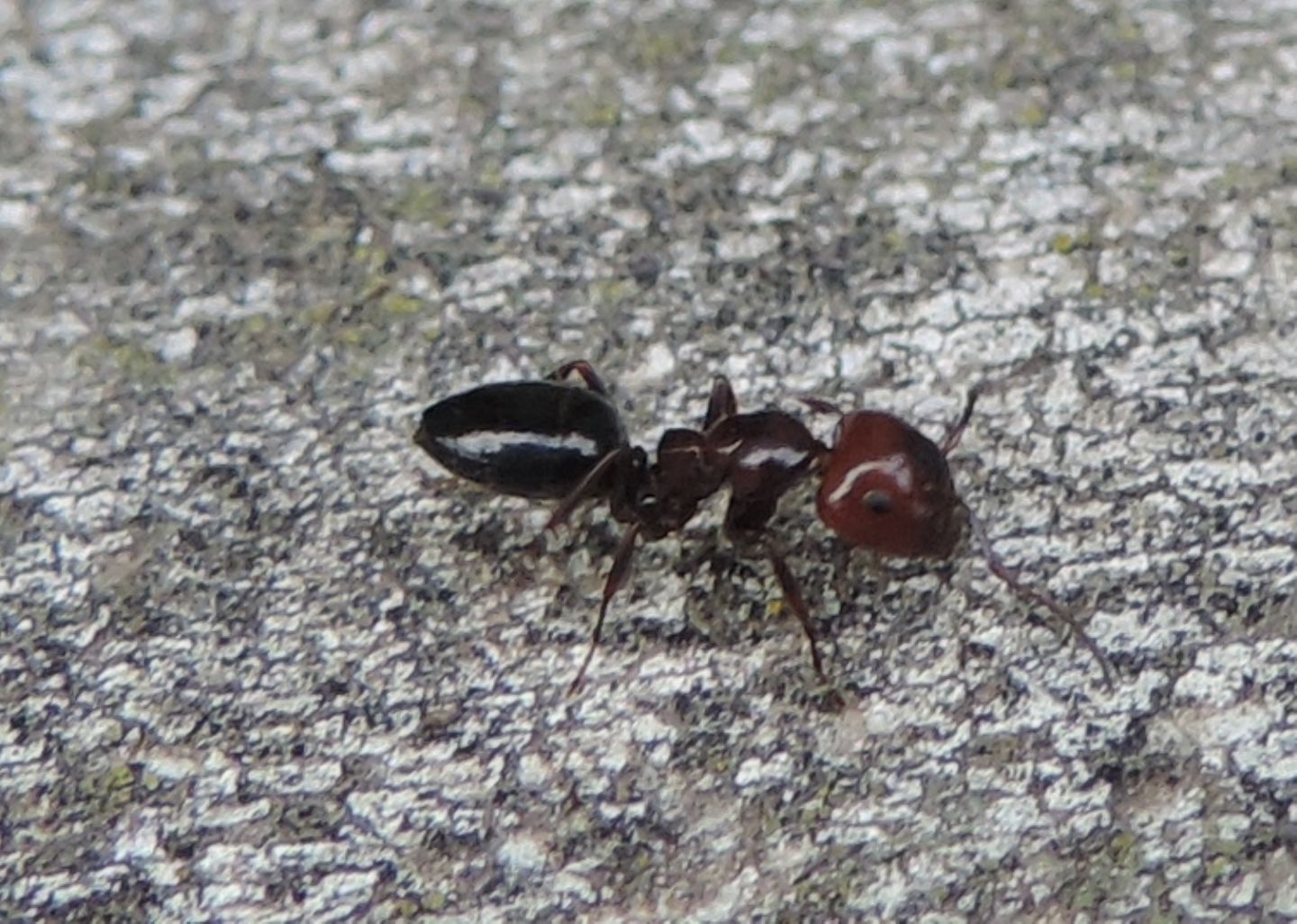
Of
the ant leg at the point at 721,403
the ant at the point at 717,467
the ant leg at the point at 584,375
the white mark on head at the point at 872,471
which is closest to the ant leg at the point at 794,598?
the ant at the point at 717,467

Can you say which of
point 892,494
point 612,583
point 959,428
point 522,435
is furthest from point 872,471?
point 522,435

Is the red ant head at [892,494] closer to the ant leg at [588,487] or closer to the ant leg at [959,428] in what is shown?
the ant leg at [959,428]

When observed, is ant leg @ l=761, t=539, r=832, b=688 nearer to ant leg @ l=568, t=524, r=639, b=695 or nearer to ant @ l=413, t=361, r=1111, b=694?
ant @ l=413, t=361, r=1111, b=694

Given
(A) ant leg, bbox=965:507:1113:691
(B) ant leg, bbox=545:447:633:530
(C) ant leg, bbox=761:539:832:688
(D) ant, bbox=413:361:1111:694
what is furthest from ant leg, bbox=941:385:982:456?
(B) ant leg, bbox=545:447:633:530

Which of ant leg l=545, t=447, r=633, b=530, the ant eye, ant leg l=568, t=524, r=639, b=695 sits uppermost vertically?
the ant eye

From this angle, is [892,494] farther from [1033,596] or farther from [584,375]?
[584,375]

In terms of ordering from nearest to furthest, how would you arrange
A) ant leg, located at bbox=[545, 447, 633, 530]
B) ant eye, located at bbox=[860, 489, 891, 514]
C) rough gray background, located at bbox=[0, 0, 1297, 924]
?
rough gray background, located at bbox=[0, 0, 1297, 924] → ant eye, located at bbox=[860, 489, 891, 514] → ant leg, located at bbox=[545, 447, 633, 530]

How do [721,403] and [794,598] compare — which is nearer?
[794,598]

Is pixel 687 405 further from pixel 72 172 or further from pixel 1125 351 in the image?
pixel 72 172
